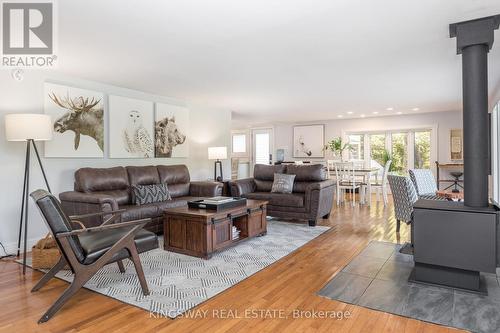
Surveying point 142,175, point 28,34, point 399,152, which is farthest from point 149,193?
point 399,152

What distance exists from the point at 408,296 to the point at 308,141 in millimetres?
7671

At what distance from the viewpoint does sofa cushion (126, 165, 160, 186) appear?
15.3 feet

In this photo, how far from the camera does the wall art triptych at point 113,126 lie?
4.20 meters

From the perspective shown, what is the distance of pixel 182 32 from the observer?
2822 mm

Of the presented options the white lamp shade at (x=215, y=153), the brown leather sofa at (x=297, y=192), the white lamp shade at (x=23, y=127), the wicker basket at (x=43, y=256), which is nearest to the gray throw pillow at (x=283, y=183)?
the brown leather sofa at (x=297, y=192)

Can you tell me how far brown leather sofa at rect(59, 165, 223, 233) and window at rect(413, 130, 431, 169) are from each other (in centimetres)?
608

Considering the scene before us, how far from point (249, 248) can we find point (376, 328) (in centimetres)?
193

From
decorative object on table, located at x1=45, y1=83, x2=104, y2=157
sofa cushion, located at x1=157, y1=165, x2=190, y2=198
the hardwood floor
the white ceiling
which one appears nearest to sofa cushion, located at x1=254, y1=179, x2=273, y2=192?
sofa cushion, located at x1=157, y1=165, x2=190, y2=198

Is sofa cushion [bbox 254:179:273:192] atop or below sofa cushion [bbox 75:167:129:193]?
below

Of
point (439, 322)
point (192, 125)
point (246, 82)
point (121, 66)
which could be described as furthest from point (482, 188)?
point (192, 125)

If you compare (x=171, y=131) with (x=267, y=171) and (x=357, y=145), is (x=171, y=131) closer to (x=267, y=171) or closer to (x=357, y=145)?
(x=267, y=171)

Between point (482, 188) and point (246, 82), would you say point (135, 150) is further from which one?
point (482, 188)

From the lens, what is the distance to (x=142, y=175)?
4773mm

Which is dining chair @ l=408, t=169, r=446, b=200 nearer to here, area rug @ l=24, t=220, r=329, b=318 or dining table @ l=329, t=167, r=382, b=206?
dining table @ l=329, t=167, r=382, b=206
